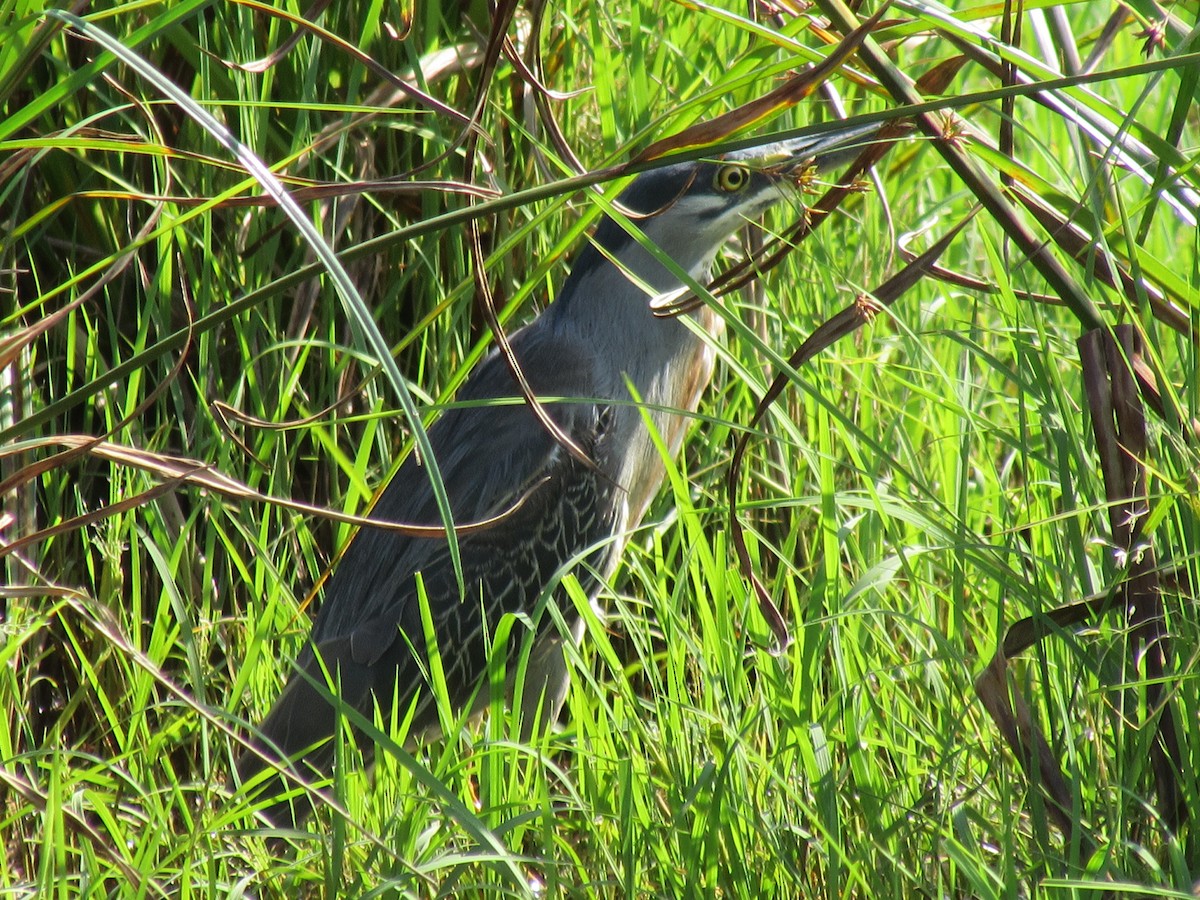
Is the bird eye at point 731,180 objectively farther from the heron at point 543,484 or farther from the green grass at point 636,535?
the green grass at point 636,535

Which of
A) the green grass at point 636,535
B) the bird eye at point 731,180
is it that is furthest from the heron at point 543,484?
the green grass at point 636,535

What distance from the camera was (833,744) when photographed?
2.03 m

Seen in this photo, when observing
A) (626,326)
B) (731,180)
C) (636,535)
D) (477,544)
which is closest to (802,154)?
(731,180)

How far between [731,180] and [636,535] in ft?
2.93

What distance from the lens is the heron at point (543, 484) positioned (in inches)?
112

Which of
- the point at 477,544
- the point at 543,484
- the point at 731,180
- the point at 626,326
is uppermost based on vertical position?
the point at 731,180

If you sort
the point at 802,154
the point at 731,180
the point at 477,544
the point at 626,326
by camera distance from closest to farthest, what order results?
the point at 802,154, the point at 731,180, the point at 477,544, the point at 626,326

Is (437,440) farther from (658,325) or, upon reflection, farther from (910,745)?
(910,745)

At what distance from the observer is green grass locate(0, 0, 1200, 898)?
5.14 feet

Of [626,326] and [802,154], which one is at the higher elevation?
[802,154]

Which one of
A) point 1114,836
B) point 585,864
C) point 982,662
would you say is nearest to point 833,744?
→ point 982,662

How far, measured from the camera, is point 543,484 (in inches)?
110

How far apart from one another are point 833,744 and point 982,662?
28 cm

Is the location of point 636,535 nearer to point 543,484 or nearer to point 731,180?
point 543,484
